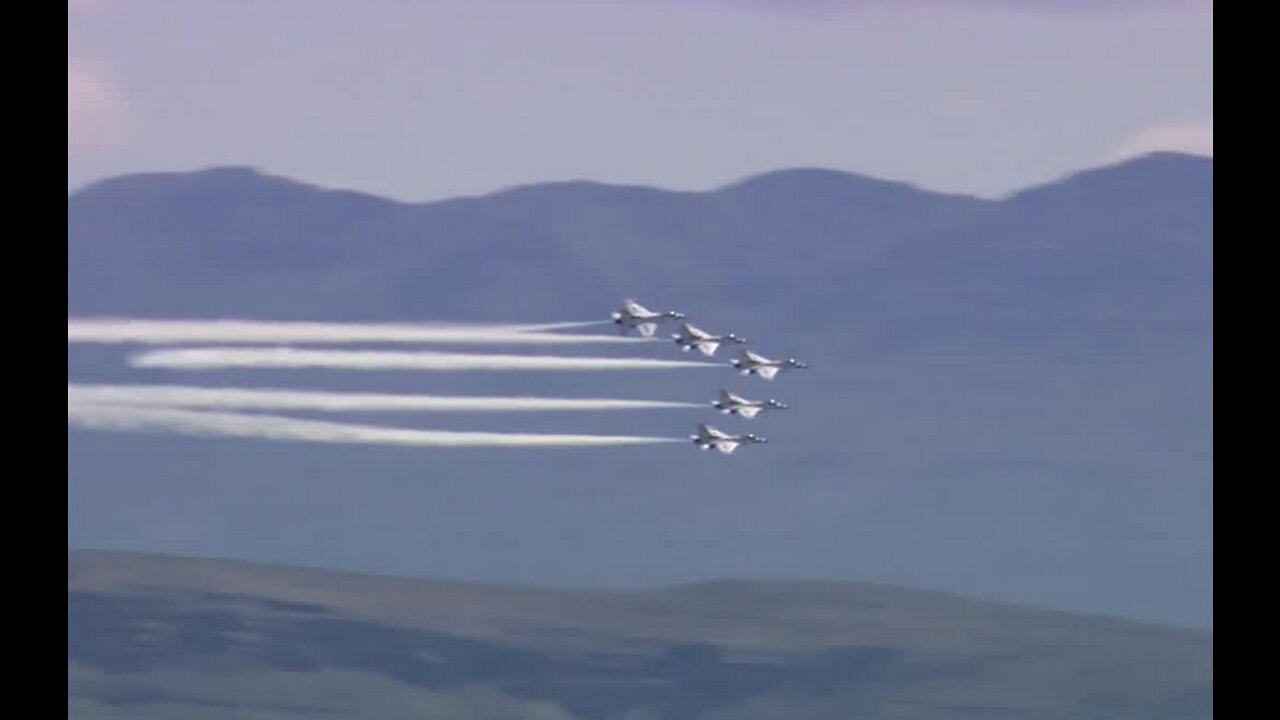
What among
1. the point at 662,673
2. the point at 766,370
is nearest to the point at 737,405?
the point at 766,370

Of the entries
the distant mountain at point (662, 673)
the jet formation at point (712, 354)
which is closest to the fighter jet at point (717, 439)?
the jet formation at point (712, 354)

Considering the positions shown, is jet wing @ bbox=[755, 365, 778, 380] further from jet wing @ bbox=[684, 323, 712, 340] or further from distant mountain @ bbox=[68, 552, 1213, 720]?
distant mountain @ bbox=[68, 552, 1213, 720]

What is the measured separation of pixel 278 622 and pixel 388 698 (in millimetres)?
10027

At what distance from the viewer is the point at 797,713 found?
624 ft

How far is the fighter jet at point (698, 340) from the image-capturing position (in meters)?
100

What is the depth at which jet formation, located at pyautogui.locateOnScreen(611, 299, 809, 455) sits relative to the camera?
99.4 meters

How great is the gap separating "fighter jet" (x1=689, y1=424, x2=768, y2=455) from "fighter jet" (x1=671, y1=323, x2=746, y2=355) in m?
3.52

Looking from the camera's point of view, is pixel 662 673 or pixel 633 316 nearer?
pixel 633 316

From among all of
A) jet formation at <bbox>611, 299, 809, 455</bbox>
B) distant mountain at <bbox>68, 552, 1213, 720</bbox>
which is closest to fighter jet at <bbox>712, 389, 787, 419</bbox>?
jet formation at <bbox>611, 299, 809, 455</bbox>

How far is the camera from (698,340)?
331ft

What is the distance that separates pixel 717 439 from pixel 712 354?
12.1ft

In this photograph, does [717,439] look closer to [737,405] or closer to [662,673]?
[737,405]
